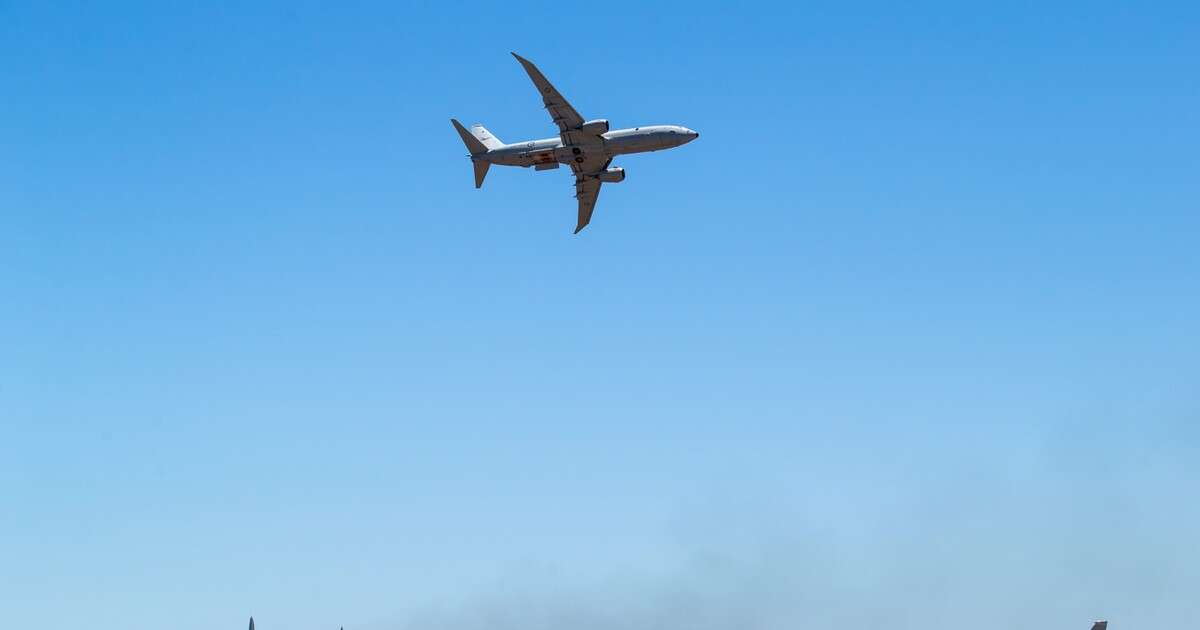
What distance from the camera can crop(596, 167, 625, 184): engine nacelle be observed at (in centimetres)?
18075

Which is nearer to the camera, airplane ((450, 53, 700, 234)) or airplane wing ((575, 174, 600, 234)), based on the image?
airplane ((450, 53, 700, 234))

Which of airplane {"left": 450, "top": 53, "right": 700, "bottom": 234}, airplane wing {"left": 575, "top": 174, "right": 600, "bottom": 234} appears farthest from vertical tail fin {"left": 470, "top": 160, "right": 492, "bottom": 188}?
airplane wing {"left": 575, "top": 174, "right": 600, "bottom": 234}

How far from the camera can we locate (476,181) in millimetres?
182250

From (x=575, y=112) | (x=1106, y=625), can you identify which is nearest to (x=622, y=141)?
(x=575, y=112)

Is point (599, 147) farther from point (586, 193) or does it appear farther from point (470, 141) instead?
point (470, 141)

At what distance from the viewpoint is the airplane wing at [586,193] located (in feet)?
592

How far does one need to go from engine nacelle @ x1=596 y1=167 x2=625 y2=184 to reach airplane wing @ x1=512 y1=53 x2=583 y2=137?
9.84 m

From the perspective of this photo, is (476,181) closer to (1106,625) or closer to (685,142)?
(685,142)

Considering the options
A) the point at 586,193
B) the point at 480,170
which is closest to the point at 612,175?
the point at 586,193

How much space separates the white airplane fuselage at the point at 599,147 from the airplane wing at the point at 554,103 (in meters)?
2.99

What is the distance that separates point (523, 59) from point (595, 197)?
20622mm

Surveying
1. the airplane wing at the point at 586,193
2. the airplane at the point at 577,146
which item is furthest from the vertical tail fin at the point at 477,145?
the airplane wing at the point at 586,193

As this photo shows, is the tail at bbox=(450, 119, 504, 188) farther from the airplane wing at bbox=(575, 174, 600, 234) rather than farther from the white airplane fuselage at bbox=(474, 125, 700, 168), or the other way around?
the airplane wing at bbox=(575, 174, 600, 234)

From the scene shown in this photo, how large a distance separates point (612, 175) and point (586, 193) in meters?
3.59
